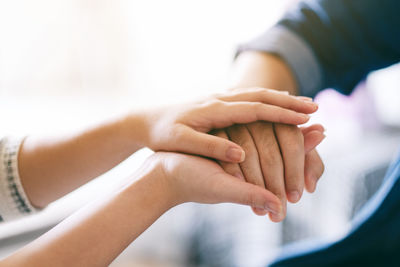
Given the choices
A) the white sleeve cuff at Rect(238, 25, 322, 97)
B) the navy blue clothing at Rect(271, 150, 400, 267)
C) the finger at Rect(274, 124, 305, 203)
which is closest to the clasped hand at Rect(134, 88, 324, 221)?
the finger at Rect(274, 124, 305, 203)

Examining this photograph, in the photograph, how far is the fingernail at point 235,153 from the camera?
1.75 ft

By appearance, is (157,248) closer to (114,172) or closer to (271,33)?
(114,172)

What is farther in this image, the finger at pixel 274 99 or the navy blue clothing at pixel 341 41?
the navy blue clothing at pixel 341 41

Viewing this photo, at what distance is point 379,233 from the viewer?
604mm

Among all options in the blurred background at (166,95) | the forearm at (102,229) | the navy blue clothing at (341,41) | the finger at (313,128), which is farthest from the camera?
the blurred background at (166,95)

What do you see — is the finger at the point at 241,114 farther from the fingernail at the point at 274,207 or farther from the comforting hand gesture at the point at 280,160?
the fingernail at the point at 274,207

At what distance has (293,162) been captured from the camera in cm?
55

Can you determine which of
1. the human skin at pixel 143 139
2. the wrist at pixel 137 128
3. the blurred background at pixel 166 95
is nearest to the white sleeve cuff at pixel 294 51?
the human skin at pixel 143 139

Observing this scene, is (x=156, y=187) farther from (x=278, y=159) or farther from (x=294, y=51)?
(x=294, y=51)

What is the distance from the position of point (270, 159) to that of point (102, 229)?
0.94 feet

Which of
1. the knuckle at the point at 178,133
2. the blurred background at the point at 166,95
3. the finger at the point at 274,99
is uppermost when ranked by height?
the finger at the point at 274,99

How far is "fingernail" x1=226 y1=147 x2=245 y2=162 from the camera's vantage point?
53cm

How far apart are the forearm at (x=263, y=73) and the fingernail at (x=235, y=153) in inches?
10.7

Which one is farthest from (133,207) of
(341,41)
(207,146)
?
(341,41)
